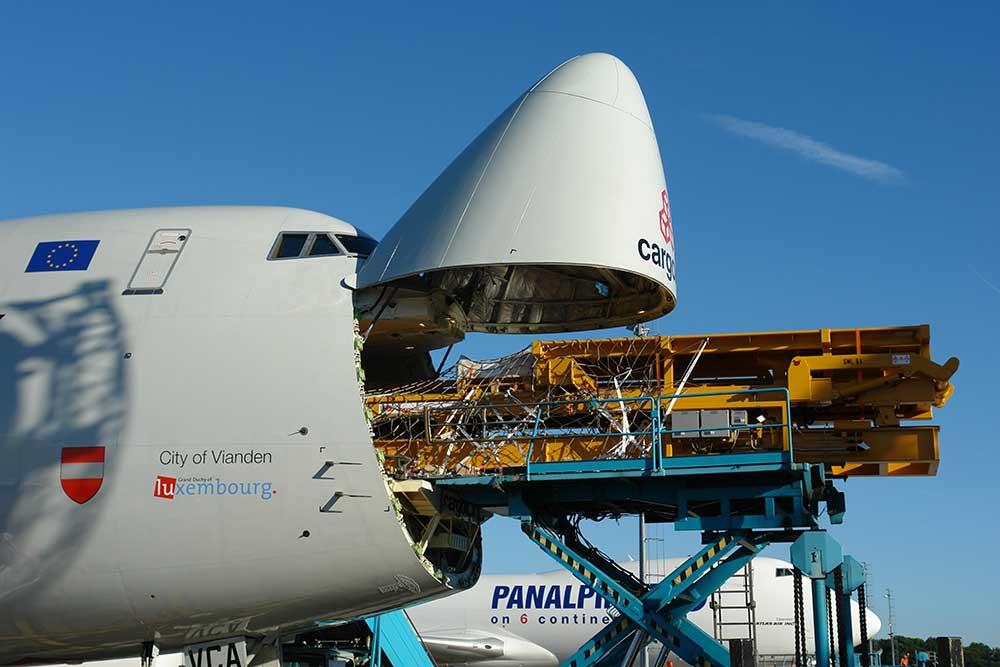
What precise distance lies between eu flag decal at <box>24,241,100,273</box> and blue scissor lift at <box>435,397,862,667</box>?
218 inches

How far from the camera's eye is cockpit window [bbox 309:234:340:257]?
14977mm

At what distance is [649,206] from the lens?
50.8 ft

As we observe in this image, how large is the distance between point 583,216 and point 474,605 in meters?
36.0

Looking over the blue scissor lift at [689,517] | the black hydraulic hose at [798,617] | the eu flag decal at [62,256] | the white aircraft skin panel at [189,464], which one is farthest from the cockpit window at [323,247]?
the black hydraulic hose at [798,617]

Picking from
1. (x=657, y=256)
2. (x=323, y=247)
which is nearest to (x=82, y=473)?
(x=323, y=247)

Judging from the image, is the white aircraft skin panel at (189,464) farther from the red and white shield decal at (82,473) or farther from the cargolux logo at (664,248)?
the cargolux logo at (664,248)

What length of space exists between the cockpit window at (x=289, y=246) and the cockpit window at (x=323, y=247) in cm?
14

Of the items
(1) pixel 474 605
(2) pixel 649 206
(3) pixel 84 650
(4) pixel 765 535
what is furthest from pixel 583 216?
(1) pixel 474 605

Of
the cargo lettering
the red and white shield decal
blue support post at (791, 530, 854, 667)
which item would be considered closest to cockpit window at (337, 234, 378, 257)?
the cargo lettering

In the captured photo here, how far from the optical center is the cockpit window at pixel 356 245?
15.3 metres

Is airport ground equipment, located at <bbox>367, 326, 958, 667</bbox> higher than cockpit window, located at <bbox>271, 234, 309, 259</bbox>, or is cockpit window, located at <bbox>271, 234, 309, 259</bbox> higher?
cockpit window, located at <bbox>271, 234, 309, 259</bbox>

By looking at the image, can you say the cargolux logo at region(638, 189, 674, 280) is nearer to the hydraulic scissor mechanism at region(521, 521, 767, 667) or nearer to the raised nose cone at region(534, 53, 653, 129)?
the raised nose cone at region(534, 53, 653, 129)

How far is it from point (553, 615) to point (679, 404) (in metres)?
30.9

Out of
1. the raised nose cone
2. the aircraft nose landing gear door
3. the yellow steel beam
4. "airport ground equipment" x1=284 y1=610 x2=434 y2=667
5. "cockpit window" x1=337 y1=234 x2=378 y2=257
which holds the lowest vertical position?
"airport ground equipment" x1=284 y1=610 x2=434 y2=667
